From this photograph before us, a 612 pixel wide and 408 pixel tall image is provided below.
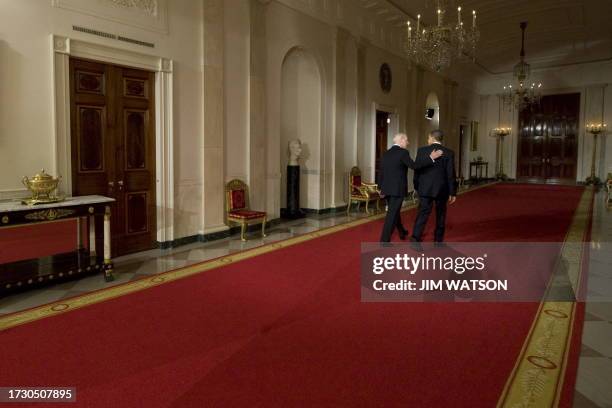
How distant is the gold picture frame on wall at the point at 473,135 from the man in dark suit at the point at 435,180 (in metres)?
14.0

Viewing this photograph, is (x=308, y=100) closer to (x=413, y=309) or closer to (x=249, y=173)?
(x=249, y=173)

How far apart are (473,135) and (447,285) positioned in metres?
15.9

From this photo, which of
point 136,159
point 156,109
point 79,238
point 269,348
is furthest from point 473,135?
point 269,348

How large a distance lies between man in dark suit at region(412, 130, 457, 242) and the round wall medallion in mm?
5741

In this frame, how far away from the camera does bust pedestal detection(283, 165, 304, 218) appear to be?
8680 millimetres

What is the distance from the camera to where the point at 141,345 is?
3094 millimetres

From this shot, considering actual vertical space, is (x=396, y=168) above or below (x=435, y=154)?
below

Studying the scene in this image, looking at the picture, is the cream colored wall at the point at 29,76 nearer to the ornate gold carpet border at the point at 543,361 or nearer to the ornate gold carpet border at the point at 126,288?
the ornate gold carpet border at the point at 126,288

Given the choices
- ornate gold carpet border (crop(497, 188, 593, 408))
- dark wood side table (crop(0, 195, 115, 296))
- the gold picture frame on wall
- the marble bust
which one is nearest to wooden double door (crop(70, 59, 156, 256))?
dark wood side table (crop(0, 195, 115, 296))

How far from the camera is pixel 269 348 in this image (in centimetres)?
306

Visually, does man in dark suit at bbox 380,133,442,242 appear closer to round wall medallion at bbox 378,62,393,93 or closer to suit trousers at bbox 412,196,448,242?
suit trousers at bbox 412,196,448,242

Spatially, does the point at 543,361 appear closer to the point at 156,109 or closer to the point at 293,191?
the point at 156,109

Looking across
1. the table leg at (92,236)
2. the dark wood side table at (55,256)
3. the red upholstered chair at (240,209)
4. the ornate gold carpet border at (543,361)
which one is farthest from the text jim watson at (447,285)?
the table leg at (92,236)

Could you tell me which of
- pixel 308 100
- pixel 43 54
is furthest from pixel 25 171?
pixel 308 100
